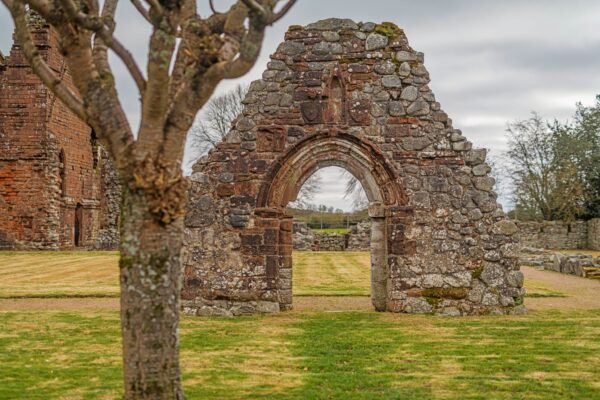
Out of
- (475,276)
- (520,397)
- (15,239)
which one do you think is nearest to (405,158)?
(475,276)

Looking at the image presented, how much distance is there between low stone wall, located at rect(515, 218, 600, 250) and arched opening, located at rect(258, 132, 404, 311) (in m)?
26.4

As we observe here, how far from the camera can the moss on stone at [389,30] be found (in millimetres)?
12227

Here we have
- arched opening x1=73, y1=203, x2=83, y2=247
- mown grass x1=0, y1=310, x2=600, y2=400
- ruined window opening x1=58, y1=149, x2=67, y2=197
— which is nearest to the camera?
mown grass x1=0, y1=310, x2=600, y2=400

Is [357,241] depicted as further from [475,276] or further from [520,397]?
[520,397]

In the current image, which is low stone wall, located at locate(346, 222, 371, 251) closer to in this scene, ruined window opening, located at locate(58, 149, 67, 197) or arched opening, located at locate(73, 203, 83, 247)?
arched opening, located at locate(73, 203, 83, 247)

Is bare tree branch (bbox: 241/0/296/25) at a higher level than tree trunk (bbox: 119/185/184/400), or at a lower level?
higher

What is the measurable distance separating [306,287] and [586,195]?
25.8 meters

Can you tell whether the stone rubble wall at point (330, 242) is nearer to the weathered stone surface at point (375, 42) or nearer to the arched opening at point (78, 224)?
the arched opening at point (78, 224)

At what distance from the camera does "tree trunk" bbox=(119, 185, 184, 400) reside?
4.89m

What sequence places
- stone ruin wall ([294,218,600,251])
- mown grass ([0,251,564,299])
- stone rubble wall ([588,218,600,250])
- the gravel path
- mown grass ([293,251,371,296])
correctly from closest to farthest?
the gravel path < mown grass ([0,251,564,299]) < mown grass ([293,251,371,296]) < stone rubble wall ([588,218,600,250]) < stone ruin wall ([294,218,600,251])

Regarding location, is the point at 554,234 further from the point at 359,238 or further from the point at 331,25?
the point at 331,25

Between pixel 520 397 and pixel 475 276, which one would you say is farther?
pixel 475 276

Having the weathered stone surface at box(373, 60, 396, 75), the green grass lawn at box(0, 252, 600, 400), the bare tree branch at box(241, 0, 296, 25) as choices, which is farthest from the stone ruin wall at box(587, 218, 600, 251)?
the bare tree branch at box(241, 0, 296, 25)

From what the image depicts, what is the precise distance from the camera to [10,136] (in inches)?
1110
